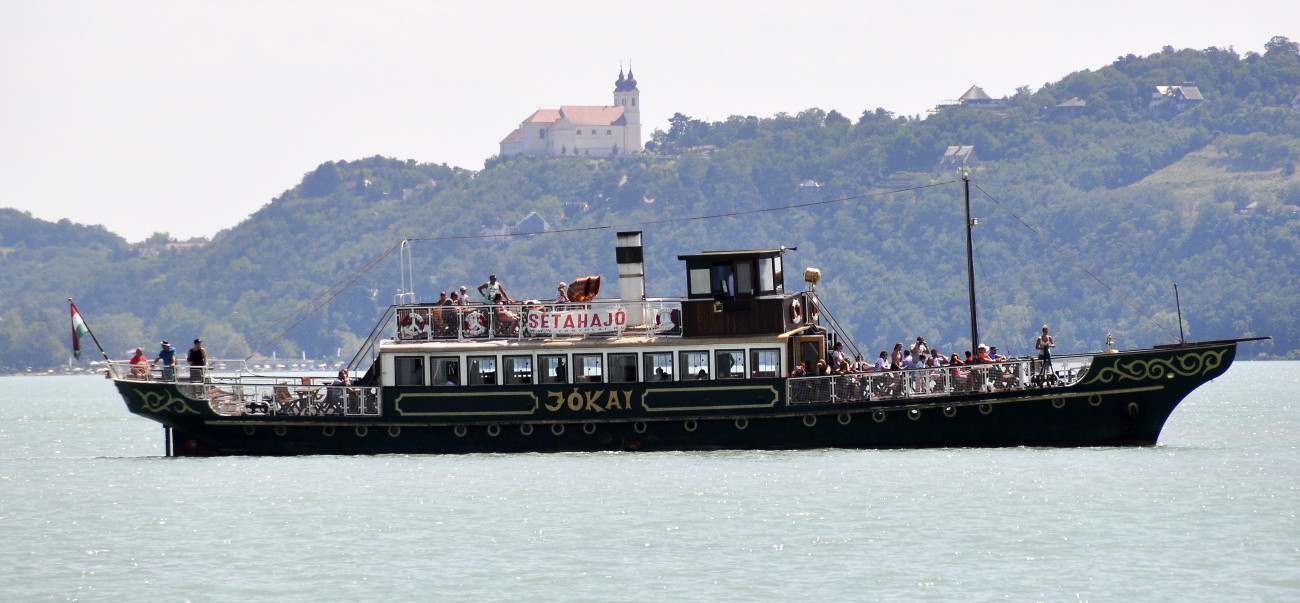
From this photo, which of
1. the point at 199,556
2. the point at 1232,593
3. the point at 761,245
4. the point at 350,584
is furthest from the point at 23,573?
the point at 761,245

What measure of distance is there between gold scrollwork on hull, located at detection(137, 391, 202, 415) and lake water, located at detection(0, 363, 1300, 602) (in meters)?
1.39

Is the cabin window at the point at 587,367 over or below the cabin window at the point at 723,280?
below

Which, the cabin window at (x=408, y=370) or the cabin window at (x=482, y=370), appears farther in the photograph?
the cabin window at (x=408, y=370)

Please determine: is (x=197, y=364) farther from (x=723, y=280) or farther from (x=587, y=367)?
(x=723, y=280)

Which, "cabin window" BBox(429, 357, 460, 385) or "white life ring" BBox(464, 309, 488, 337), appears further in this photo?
A: "white life ring" BBox(464, 309, 488, 337)

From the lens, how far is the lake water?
2311cm

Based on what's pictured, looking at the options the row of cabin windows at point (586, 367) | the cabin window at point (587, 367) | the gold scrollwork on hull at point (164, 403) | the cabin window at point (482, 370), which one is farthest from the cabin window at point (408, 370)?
the gold scrollwork on hull at point (164, 403)

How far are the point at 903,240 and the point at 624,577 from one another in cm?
16917

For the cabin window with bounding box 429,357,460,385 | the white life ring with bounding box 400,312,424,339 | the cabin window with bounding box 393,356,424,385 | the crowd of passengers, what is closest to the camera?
the crowd of passengers

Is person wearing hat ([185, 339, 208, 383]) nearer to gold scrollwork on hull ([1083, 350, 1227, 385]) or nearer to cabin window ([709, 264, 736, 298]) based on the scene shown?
cabin window ([709, 264, 736, 298])

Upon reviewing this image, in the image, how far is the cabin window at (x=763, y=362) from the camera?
1340 inches

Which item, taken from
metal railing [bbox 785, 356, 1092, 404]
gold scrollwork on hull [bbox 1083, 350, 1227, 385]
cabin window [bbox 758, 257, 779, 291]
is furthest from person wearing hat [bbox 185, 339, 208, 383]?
gold scrollwork on hull [bbox 1083, 350, 1227, 385]

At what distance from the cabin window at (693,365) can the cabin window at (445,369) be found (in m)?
4.53

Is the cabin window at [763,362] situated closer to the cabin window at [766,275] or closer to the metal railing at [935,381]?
the metal railing at [935,381]
